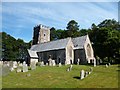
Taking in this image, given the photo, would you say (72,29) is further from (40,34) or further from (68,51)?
(68,51)

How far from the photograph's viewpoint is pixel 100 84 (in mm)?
22906

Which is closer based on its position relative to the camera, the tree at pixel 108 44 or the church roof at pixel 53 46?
the tree at pixel 108 44

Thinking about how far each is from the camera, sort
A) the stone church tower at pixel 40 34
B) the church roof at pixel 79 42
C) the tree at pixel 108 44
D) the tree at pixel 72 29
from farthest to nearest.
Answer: the tree at pixel 72 29 → the stone church tower at pixel 40 34 → the church roof at pixel 79 42 → the tree at pixel 108 44

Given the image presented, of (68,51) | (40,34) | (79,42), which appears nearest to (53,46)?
(68,51)

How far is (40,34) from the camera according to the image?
75250mm

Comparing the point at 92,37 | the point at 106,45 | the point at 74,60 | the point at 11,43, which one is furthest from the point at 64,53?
the point at 11,43

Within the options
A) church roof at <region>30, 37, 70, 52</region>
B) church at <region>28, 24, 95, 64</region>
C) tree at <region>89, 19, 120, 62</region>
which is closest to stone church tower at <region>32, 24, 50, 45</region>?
church roof at <region>30, 37, 70, 52</region>

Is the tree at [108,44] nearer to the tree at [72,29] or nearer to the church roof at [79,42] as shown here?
the church roof at [79,42]

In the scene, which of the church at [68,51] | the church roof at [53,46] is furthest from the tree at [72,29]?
the church at [68,51]

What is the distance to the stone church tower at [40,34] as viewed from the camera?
7506cm

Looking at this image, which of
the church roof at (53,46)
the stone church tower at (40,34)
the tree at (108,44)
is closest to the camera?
the tree at (108,44)

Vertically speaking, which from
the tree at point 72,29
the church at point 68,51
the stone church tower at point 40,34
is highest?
the tree at point 72,29

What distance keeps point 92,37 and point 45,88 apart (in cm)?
5134

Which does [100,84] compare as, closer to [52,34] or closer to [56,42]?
[56,42]
